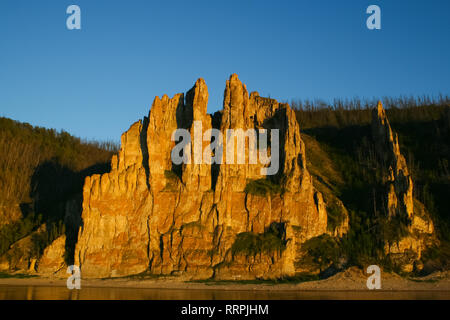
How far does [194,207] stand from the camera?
70.1 meters

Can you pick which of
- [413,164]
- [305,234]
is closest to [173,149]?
[305,234]

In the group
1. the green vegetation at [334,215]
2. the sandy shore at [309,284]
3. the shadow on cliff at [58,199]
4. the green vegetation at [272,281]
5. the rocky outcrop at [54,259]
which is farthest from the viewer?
the shadow on cliff at [58,199]

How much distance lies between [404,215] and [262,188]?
815 inches

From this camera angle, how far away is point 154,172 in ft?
234

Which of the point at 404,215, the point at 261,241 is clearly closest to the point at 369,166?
the point at 404,215

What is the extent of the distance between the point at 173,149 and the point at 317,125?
51373 millimetres

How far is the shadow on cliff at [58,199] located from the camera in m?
75.6

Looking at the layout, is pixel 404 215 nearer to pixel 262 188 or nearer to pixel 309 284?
pixel 262 188

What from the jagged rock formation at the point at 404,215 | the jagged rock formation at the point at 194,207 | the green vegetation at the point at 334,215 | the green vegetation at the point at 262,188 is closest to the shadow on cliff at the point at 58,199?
the jagged rock formation at the point at 194,207

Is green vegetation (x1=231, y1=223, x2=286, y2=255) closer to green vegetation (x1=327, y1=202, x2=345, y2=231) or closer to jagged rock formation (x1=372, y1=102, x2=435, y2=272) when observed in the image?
green vegetation (x1=327, y1=202, x2=345, y2=231)

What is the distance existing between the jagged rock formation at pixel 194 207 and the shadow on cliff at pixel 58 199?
8178 millimetres

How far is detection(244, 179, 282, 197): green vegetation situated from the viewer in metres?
71.7

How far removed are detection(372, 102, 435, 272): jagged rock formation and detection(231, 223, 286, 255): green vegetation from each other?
1477cm

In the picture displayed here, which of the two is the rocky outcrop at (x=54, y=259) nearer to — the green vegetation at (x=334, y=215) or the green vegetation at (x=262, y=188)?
the green vegetation at (x=262, y=188)
